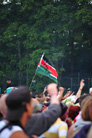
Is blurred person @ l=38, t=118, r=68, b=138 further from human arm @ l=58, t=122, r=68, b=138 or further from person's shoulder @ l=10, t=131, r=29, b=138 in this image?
person's shoulder @ l=10, t=131, r=29, b=138

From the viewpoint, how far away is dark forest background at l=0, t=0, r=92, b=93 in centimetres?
2517

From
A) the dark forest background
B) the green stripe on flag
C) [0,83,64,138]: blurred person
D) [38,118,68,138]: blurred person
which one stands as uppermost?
[0,83,64,138]: blurred person

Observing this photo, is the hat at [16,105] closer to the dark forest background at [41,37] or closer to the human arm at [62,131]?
the human arm at [62,131]

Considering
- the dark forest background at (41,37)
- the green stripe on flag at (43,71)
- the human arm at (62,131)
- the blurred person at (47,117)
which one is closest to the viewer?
the blurred person at (47,117)

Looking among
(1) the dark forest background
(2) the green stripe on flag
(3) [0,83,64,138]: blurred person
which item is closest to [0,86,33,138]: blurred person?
(3) [0,83,64,138]: blurred person

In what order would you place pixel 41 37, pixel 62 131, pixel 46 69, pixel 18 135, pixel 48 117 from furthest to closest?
pixel 41 37
pixel 46 69
pixel 62 131
pixel 48 117
pixel 18 135

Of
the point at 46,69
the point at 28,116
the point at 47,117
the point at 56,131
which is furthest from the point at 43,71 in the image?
the point at 28,116

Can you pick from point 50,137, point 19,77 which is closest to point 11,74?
point 19,77

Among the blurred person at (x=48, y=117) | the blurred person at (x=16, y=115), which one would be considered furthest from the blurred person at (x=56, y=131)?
the blurred person at (x=16, y=115)

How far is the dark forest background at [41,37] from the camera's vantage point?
2517 centimetres

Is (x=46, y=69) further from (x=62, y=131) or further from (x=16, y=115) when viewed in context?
(x=16, y=115)

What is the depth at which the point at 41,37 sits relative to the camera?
25.0 meters

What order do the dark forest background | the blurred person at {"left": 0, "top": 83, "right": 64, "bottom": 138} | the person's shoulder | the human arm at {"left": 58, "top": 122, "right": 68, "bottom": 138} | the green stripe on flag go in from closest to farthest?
the person's shoulder < the blurred person at {"left": 0, "top": 83, "right": 64, "bottom": 138} < the human arm at {"left": 58, "top": 122, "right": 68, "bottom": 138} < the green stripe on flag < the dark forest background

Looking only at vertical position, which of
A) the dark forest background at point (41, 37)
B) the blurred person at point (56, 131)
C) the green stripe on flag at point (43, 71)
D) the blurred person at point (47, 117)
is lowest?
the dark forest background at point (41, 37)
